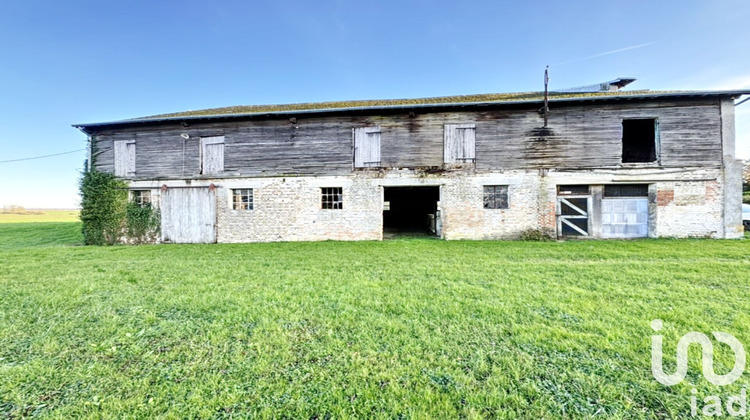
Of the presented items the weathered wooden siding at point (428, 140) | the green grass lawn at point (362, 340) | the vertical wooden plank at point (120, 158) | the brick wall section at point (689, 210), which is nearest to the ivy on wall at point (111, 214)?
the vertical wooden plank at point (120, 158)

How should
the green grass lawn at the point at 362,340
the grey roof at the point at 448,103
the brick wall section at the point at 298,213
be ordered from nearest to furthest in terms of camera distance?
1. the green grass lawn at the point at 362,340
2. the grey roof at the point at 448,103
3. the brick wall section at the point at 298,213

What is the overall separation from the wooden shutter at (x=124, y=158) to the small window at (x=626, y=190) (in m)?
20.8

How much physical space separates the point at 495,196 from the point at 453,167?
6.95 ft

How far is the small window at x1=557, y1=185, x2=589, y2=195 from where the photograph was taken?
38.8 feet

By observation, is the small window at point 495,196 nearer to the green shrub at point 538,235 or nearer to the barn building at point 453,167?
the barn building at point 453,167

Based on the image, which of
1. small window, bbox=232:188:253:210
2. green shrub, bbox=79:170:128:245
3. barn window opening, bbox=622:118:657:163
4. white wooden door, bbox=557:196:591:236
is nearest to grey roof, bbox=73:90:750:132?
barn window opening, bbox=622:118:657:163

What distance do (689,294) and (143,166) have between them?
18307mm

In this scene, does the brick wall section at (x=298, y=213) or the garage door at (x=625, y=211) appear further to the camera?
the brick wall section at (x=298, y=213)

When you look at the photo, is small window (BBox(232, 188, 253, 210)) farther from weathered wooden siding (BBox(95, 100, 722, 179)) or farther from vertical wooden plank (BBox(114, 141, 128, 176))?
vertical wooden plank (BBox(114, 141, 128, 176))

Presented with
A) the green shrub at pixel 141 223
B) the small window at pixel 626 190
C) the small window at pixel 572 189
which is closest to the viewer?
the small window at pixel 626 190

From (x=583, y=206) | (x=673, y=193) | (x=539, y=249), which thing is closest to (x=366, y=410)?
(x=539, y=249)

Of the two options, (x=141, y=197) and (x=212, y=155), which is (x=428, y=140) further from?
(x=141, y=197)

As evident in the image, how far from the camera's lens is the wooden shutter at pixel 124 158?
43.9ft

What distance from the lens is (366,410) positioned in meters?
2.10
